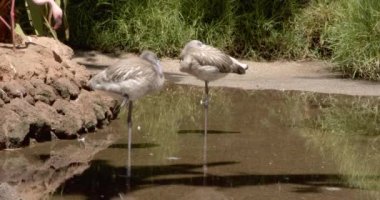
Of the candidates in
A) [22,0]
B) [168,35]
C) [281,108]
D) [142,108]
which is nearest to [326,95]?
[281,108]

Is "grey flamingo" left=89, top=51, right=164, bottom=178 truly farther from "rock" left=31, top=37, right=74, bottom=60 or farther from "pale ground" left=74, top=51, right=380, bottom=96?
"pale ground" left=74, top=51, right=380, bottom=96

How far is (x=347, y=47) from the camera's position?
33.9ft

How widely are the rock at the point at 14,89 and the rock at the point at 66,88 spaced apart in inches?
14.1

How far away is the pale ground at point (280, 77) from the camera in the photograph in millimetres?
9641

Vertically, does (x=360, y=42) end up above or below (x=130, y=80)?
below

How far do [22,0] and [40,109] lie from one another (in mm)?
3995

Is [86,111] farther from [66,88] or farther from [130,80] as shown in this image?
[130,80]

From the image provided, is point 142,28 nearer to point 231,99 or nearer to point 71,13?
point 71,13

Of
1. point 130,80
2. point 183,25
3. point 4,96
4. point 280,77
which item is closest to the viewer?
point 130,80

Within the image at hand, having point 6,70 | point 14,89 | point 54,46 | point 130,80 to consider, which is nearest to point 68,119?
point 14,89

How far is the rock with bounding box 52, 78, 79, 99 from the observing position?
717cm

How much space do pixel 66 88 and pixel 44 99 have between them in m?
0.26

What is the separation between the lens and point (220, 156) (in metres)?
6.50

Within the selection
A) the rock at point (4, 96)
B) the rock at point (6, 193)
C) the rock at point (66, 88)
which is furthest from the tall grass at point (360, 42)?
the rock at point (6, 193)
